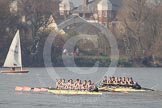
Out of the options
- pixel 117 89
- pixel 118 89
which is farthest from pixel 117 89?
pixel 118 89

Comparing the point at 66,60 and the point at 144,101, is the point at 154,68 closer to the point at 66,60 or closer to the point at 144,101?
the point at 66,60

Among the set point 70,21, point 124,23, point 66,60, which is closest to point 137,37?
point 124,23

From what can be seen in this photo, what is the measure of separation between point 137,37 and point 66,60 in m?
13.8

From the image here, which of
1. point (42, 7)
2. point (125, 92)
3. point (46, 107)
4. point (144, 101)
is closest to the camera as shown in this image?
point (46, 107)

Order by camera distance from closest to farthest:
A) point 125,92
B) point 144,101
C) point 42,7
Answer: point 144,101, point 125,92, point 42,7

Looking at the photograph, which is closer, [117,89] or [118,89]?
[118,89]

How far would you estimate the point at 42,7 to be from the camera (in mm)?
149000

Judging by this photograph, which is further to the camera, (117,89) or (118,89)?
(117,89)

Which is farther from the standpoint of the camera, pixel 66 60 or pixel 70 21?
pixel 70 21

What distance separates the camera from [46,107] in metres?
75.4

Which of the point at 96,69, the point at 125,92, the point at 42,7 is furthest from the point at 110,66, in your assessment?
the point at 125,92

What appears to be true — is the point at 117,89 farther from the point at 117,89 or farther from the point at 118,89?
the point at 118,89

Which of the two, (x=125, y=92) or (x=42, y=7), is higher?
(x=42, y=7)

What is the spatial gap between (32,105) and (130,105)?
8.19 m
